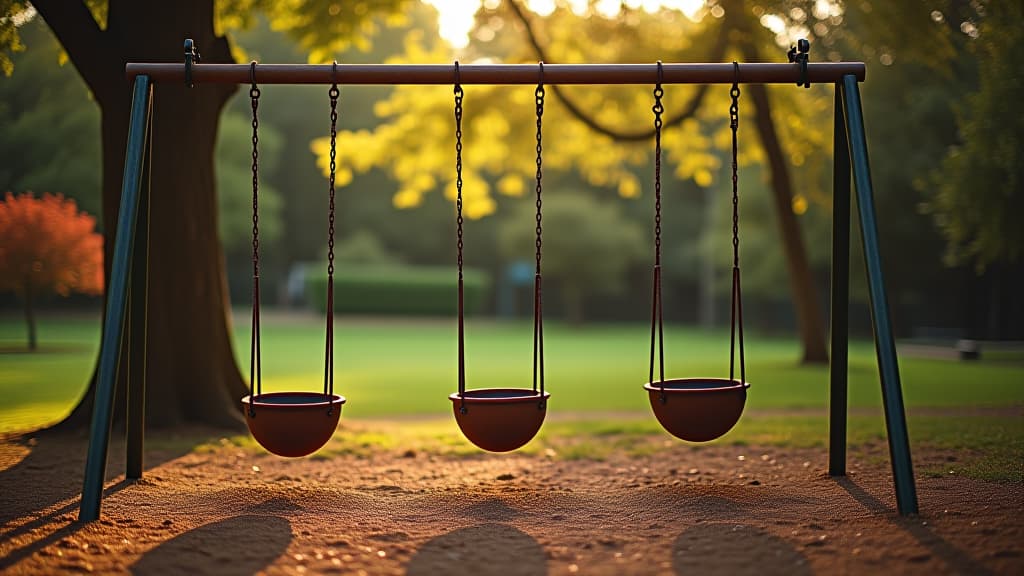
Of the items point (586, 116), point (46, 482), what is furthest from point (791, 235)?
point (46, 482)

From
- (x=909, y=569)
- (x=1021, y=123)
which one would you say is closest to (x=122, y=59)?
(x=909, y=569)

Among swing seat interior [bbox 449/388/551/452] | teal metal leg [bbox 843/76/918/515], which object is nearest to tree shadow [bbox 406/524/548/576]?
swing seat interior [bbox 449/388/551/452]

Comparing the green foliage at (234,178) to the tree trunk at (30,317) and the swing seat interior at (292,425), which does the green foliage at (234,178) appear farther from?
the swing seat interior at (292,425)

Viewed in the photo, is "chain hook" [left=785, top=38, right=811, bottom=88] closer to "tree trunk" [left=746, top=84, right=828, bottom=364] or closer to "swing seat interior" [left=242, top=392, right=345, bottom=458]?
"swing seat interior" [left=242, top=392, right=345, bottom=458]

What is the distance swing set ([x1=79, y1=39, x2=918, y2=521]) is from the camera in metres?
5.22

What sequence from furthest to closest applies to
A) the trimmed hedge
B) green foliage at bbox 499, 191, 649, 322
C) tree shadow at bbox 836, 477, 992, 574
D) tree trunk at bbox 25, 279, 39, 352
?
the trimmed hedge → green foliage at bbox 499, 191, 649, 322 → tree trunk at bbox 25, 279, 39, 352 → tree shadow at bbox 836, 477, 992, 574

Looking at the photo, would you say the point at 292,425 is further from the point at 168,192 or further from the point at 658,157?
the point at 168,192

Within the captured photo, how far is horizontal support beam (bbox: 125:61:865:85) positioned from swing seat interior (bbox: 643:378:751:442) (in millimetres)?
1792

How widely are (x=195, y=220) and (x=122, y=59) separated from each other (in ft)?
4.68

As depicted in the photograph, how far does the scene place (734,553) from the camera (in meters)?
4.48

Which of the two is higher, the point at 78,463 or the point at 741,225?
the point at 741,225

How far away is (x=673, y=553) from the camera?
4.52m

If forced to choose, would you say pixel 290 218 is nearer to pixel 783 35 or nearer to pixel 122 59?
pixel 783 35

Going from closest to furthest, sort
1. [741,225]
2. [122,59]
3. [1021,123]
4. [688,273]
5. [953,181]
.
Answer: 1. [122,59]
2. [1021,123]
3. [953,181]
4. [741,225]
5. [688,273]
